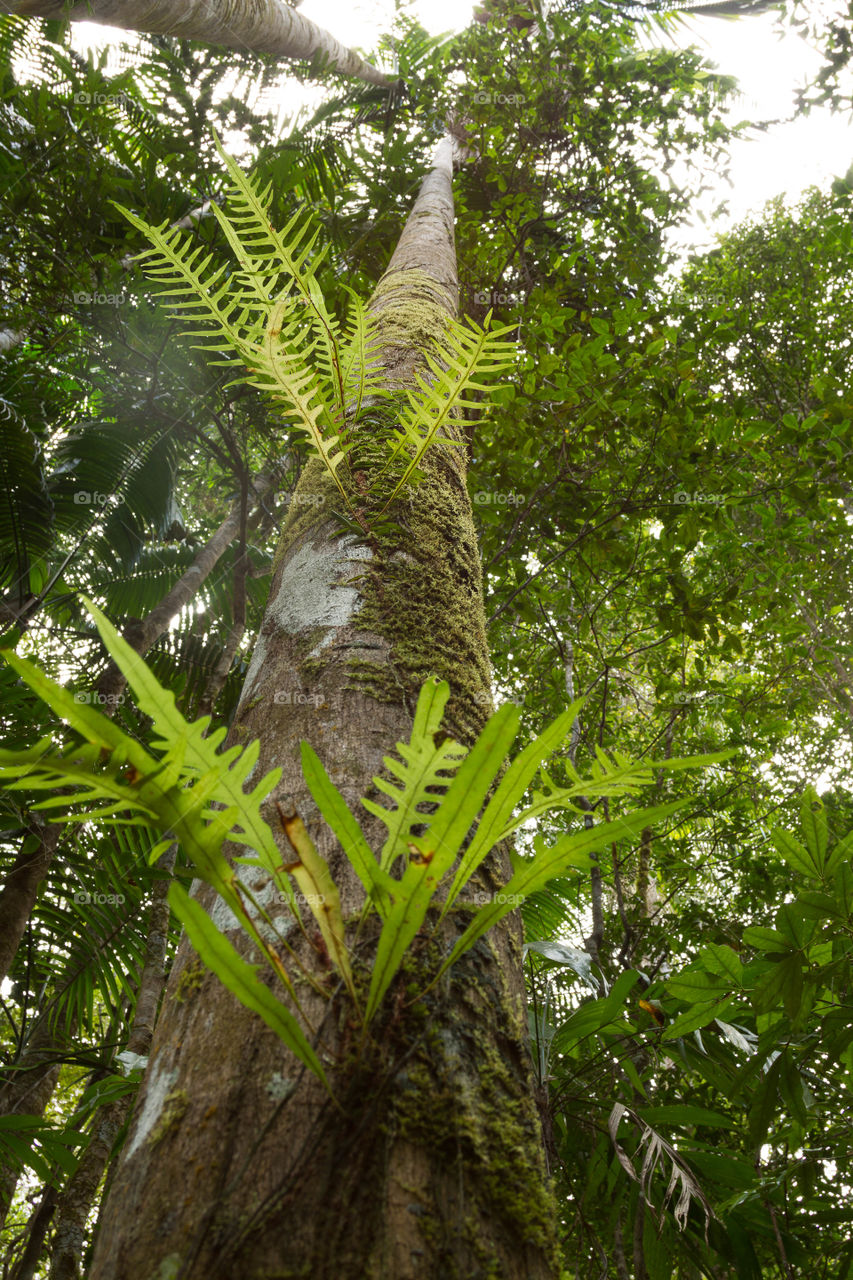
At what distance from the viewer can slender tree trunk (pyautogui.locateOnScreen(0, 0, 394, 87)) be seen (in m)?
3.73

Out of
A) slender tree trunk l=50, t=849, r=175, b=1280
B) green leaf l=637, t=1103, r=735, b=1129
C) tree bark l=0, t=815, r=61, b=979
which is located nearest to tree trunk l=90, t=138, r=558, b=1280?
green leaf l=637, t=1103, r=735, b=1129

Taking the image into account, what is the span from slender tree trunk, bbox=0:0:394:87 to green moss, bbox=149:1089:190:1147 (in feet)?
16.7

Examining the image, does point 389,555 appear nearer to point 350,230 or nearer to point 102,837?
point 102,837

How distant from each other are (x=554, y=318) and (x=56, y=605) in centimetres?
307

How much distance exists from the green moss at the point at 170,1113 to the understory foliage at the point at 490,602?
103 millimetres

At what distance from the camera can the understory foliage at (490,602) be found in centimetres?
64

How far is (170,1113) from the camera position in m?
0.54

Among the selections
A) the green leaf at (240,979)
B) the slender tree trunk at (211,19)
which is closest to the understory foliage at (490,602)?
the green leaf at (240,979)

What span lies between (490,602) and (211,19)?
399 cm

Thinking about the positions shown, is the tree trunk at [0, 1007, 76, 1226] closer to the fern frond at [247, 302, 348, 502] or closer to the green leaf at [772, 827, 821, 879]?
the fern frond at [247, 302, 348, 502]

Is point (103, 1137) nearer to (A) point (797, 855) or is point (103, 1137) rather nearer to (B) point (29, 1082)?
(B) point (29, 1082)

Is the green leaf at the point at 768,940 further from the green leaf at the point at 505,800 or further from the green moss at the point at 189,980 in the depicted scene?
the green moss at the point at 189,980

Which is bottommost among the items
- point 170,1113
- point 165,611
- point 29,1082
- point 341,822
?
point 29,1082

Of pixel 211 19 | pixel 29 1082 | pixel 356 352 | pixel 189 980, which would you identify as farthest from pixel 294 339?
pixel 211 19
